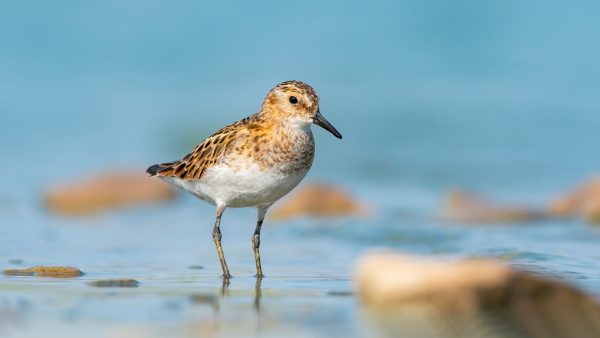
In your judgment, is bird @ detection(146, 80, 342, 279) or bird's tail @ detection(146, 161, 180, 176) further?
bird's tail @ detection(146, 161, 180, 176)

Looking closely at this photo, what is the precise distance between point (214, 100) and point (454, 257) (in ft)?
41.8

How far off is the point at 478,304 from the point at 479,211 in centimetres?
618

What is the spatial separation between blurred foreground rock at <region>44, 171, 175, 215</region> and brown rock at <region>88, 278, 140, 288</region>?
Result: 500 centimetres

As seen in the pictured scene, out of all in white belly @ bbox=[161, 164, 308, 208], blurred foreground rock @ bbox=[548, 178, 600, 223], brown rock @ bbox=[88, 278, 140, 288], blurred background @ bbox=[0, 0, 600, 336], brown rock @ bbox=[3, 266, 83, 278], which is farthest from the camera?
blurred foreground rock @ bbox=[548, 178, 600, 223]

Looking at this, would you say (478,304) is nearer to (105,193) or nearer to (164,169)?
(164,169)

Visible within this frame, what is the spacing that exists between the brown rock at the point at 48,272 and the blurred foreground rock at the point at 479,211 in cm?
498

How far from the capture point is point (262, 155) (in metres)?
7.91

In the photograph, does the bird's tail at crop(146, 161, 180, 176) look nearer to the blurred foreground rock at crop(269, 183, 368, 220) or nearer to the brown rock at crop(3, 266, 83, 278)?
the brown rock at crop(3, 266, 83, 278)

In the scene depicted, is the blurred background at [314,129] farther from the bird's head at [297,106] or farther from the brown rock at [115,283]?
the bird's head at [297,106]

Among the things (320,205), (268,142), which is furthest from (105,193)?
(268,142)

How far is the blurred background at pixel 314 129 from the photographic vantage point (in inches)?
344

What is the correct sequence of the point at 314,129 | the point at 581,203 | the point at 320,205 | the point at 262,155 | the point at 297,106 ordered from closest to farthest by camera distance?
the point at 262,155
the point at 297,106
the point at 581,203
the point at 320,205
the point at 314,129

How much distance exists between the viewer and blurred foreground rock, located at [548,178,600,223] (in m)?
11.1

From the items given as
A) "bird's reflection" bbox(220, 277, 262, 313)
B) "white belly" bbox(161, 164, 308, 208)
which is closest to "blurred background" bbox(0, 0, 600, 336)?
"bird's reflection" bbox(220, 277, 262, 313)
